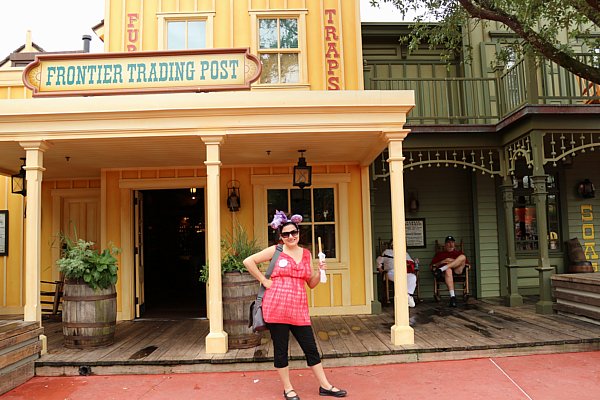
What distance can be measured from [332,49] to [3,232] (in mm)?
6248

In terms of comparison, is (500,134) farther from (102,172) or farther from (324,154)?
(102,172)

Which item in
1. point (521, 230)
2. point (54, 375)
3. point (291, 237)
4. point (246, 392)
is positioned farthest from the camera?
point (521, 230)

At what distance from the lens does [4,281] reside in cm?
735

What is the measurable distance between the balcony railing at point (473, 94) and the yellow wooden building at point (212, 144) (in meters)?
1.25

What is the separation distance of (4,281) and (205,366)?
15.8 feet

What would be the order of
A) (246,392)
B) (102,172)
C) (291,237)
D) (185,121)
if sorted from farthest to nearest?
(102,172) → (185,121) → (246,392) → (291,237)

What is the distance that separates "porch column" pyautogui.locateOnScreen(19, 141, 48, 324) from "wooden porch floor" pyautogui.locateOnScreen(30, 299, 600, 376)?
0.56 metres

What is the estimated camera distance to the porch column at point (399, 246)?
16.3 feet

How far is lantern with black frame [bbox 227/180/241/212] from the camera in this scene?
6.84 meters

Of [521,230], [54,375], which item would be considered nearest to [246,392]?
[54,375]

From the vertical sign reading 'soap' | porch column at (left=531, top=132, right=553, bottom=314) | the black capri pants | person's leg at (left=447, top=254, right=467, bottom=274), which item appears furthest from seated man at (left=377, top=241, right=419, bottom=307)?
the black capri pants

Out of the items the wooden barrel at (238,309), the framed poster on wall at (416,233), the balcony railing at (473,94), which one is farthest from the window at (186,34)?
the framed poster on wall at (416,233)

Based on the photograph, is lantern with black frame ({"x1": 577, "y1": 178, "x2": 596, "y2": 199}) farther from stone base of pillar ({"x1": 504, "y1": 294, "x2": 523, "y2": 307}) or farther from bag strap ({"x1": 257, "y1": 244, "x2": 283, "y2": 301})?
bag strap ({"x1": 257, "y1": 244, "x2": 283, "y2": 301})

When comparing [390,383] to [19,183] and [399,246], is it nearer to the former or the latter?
[399,246]
